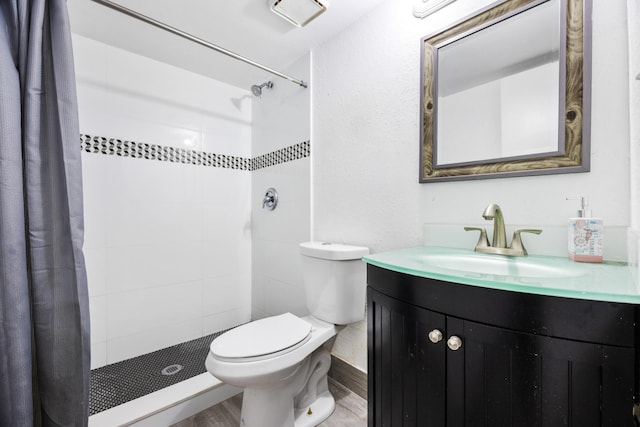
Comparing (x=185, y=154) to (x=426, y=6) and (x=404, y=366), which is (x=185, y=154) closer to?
(x=426, y=6)

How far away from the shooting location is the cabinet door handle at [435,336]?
2.23ft

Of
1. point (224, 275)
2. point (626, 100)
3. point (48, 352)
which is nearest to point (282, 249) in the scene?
point (224, 275)

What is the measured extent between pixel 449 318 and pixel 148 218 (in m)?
1.94

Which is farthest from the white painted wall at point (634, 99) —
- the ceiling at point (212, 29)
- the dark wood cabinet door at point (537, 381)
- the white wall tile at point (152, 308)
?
the white wall tile at point (152, 308)

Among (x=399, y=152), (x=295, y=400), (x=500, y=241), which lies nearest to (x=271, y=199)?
(x=399, y=152)

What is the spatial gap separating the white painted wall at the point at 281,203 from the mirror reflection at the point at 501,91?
2.95ft

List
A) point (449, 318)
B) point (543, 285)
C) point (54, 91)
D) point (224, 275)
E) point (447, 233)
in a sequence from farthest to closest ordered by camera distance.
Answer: point (224, 275), point (447, 233), point (54, 91), point (449, 318), point (543, 285)

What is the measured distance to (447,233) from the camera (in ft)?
3.72

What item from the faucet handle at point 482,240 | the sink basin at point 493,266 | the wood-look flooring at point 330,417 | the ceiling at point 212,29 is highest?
the ceiling at point 212,29

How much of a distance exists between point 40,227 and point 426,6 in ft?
5.65

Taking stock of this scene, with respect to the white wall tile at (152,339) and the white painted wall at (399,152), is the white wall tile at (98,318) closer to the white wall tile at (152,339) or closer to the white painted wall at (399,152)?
the white wall tile at (152,339)

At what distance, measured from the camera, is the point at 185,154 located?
2.01 m

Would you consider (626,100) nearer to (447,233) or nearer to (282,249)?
(447,233)

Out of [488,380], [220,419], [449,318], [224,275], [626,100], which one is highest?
[626,100]
